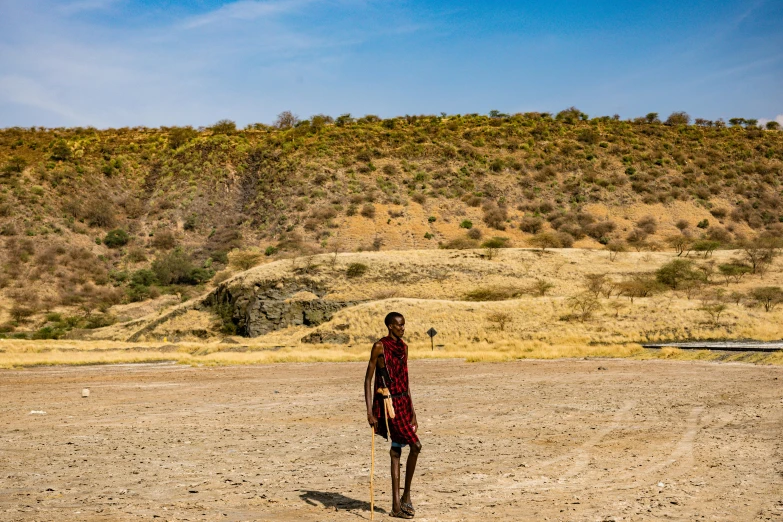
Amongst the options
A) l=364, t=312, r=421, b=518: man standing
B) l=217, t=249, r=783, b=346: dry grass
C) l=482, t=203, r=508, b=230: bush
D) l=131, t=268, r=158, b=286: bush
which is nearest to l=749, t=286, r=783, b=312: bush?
l=217, t=249, r=783, b=346: dry grass

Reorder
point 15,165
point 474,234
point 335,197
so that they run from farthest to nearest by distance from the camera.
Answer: point 15,165, point 335,197, point 474,234

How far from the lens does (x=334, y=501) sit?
845 centimetres

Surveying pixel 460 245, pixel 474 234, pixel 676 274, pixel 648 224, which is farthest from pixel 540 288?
pixel 648 224

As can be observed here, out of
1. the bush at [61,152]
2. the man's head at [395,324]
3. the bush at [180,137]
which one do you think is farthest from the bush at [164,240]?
the man's head at [395,324]

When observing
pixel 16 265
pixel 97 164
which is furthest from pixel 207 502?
pixel 97 164

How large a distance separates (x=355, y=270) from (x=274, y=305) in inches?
285

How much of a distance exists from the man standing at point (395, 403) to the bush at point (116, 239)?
74.0 metres

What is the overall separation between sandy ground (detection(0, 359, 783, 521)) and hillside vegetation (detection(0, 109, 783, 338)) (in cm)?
4097

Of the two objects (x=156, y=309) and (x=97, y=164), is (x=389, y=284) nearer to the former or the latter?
(x=156, y=309)

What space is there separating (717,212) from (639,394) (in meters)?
70.3

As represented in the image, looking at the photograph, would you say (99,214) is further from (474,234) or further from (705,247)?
(705,247)

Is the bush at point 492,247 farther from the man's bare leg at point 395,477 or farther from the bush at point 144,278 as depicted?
the man's bare leg at point 395,477

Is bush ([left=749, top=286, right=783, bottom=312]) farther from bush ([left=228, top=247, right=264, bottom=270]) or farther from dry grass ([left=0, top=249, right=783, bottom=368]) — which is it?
bush ([left=228, top=247, right=264, bottom=270])

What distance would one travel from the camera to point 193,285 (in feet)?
226
